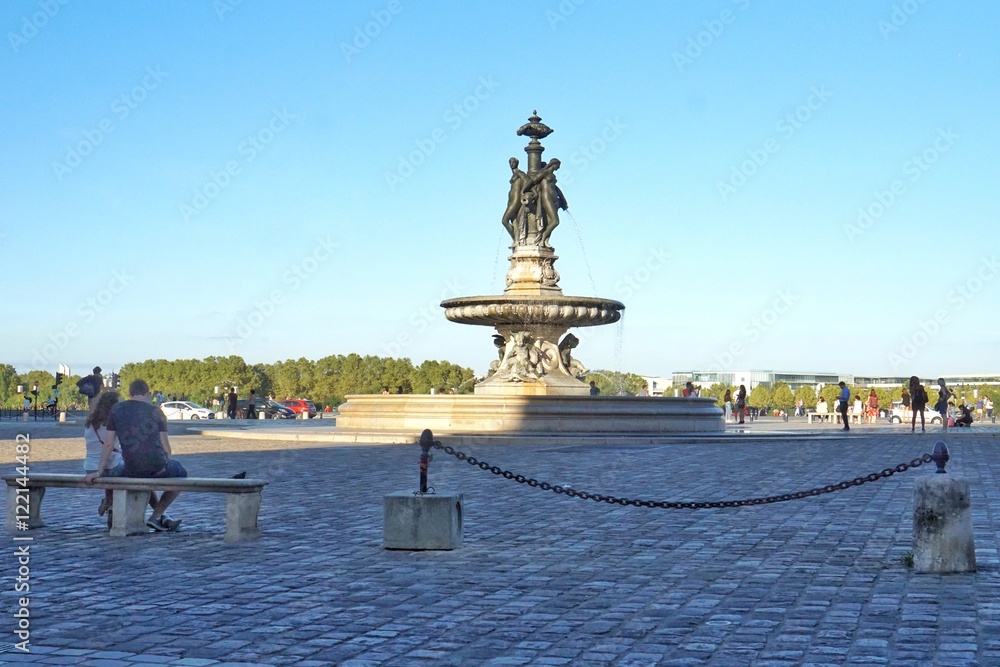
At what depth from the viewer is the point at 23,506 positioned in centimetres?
1045

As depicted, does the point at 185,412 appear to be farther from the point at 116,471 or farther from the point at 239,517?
the point at 239,517

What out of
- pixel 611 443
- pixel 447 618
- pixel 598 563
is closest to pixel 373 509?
pixel 598 563

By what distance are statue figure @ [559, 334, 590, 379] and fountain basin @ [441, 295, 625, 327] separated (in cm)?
86

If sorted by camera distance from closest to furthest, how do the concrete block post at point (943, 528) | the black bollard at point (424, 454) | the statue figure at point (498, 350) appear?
the concrete block post at point (943, 528) < the black bollard at point (424, 454) < the statue figure at point (498, 350)

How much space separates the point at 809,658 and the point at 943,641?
80cm

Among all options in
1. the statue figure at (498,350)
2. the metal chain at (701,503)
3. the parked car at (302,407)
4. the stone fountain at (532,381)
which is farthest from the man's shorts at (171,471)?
the parked car at (302,407)

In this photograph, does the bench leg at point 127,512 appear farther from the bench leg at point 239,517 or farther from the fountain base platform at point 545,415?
the fountain base platform at point 545,415

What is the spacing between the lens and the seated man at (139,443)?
33.5ft

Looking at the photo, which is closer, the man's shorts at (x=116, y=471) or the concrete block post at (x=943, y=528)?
the concrete block post at (x=943, y=528)

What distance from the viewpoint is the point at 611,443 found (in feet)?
82.7

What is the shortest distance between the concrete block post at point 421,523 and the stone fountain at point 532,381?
15.9 metres

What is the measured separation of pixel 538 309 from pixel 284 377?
103023 millimetres

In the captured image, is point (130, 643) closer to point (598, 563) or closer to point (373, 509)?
point (598, 563)

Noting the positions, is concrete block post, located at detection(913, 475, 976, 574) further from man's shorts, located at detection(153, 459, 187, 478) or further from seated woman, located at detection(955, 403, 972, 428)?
seated woman, located at detection(955, 403, 972, 428)
